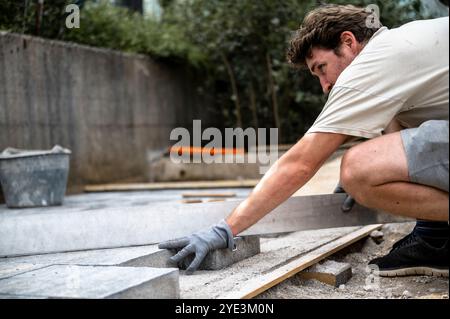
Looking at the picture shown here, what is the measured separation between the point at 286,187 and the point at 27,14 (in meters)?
4.18

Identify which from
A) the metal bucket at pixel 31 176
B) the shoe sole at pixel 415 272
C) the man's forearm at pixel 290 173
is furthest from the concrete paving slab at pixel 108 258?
the metal bucket at pixel 31 176

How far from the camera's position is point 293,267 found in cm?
248

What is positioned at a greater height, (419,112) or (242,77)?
(242,77)

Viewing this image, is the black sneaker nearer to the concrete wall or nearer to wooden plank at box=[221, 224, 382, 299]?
wooden plank at box=[221, 224, 382, 299]

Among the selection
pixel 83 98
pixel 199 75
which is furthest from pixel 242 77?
pixel 83 98

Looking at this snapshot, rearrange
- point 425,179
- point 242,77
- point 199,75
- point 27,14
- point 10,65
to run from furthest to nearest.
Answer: point 199,75 < point 242,77 < point 27,14 < point 10,65 < point 425,179

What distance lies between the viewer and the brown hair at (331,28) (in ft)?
8.36

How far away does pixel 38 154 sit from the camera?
458 cm

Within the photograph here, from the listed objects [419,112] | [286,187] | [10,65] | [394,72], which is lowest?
[286,187]

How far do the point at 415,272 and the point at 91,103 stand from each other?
4.50 metres

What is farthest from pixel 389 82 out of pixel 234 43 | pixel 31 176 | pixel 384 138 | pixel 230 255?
pixel 234 43

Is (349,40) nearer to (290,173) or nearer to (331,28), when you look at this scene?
(331,28)

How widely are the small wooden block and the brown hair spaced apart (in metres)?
0.98
